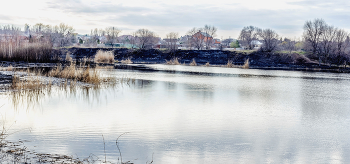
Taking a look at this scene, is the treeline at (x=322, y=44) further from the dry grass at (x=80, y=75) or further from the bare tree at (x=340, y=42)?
the dry grass at (x=80, y=75)

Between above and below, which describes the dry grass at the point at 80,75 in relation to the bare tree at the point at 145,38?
below

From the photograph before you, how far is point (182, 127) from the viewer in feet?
27.7

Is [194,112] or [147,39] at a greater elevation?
[147,39]

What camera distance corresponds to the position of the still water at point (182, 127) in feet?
20.5

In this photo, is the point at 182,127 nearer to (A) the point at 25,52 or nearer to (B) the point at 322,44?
(A) the point at 25,52

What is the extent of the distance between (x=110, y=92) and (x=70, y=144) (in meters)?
8.43

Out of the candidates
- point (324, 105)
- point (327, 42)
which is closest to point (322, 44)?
point (327, 42)

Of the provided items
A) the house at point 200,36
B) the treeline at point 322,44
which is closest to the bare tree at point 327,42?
the treeline at point 322,44

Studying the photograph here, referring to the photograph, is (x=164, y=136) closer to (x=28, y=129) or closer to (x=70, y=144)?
(x=70, y=144)

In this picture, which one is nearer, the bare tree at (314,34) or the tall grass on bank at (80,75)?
the tall grass on bank at (80,75)

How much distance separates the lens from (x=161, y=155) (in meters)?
6.07

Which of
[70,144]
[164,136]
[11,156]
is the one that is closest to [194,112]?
[164,136]

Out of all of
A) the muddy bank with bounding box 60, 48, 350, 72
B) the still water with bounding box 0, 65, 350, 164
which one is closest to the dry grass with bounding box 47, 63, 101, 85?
the still water with bounding box 0, 65, 350, 164

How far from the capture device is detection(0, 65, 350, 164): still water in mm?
6254
